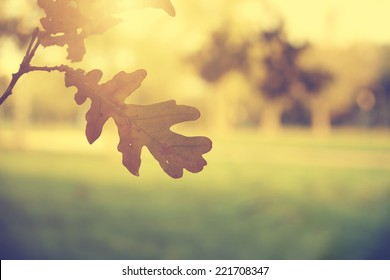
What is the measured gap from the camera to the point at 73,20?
1.39 ft

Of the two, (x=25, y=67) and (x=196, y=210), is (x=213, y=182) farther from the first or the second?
(x=25, y=67)

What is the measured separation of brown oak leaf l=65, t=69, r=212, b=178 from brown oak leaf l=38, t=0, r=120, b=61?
25 millimetres

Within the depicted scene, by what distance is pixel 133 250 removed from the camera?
9305 mm

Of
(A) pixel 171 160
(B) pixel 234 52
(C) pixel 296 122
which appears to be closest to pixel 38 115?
(C) pixel 296 122

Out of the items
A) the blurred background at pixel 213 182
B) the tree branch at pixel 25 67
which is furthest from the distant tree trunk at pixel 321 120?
the tree branch at pixel 25 67

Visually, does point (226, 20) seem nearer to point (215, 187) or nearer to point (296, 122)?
point (215, 187)

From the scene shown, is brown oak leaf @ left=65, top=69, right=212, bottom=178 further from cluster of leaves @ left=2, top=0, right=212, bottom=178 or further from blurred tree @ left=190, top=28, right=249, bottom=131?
blurred tree @ left=190, top=28, right=249, bottom=131

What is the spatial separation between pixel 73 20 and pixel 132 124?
0.29 ft

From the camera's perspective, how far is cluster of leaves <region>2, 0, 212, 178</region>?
422 mm

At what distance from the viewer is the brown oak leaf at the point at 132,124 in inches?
17.8

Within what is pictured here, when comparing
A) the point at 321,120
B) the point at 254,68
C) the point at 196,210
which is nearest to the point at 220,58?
the point at 254,68

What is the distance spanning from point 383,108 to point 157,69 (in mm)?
22499

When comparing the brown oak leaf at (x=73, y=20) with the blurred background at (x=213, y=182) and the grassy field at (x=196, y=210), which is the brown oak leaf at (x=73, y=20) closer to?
the blurred background at (x=213, y=182)

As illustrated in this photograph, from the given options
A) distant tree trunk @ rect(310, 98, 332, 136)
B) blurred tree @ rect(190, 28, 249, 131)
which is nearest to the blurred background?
blurred tree @ rect(190, 28, 249, 131)
